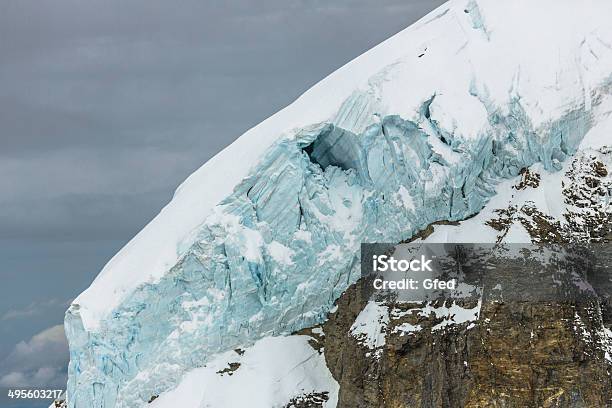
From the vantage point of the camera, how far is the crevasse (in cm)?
5562

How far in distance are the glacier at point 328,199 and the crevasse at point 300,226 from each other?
0.05m

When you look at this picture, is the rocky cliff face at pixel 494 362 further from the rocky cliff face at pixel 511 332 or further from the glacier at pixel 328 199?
the glacier at pixel 328 199

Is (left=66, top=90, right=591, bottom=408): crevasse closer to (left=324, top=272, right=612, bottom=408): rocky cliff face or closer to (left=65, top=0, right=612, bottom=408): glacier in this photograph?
(left=65, top=0, right=612, bottom=408): glacier

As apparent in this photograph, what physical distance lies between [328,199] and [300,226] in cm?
172

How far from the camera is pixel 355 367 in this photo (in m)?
53.9

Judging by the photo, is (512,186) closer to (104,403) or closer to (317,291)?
(317,291)

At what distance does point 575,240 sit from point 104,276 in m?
21.6

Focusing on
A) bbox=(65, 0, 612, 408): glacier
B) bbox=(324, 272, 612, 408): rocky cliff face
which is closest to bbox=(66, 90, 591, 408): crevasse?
bbox=(65, 0, 612, 408): glacier

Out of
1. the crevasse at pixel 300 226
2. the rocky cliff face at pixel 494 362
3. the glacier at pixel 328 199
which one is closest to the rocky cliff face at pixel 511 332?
the rocky cliff face at pixel 494 362

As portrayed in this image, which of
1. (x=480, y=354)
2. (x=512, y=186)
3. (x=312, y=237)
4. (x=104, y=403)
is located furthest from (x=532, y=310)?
(x=104, y=403)

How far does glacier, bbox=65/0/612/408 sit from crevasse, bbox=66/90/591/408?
0.05 meters

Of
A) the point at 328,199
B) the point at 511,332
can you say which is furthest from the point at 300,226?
the point at 511,332

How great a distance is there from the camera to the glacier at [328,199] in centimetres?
5569

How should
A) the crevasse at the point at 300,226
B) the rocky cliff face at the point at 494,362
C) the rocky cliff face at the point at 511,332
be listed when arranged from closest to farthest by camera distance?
1. the rocky cliff face at the point at 494,362
2. the rocky cliff face at the point at 511,332
3. the crevasse at the point at 300,226
